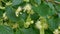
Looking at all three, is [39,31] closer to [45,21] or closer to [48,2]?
[45,21]

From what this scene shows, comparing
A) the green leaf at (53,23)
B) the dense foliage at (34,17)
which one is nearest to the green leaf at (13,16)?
the dense foliage at (34,17)

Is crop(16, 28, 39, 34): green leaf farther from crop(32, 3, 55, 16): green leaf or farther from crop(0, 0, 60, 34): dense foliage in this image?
crop(32, 3, 55, 16): green leaf

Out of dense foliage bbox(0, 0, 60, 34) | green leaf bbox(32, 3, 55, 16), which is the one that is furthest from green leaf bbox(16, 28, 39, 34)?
green leaf bbox(32, 3, 55, 16)

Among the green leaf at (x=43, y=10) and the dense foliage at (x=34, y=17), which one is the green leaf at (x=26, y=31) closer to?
the dense foliage at (x=34, y=17)

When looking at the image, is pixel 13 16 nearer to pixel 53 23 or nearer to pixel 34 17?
pixel 34 17

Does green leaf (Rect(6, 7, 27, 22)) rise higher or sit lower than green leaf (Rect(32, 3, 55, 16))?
lower

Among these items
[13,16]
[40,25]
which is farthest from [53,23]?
[13,16]

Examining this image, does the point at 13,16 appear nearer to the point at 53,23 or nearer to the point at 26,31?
the point at 26,31

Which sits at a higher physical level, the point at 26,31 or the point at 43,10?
the point at 43,10

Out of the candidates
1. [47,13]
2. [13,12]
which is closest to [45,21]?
[47,13]
